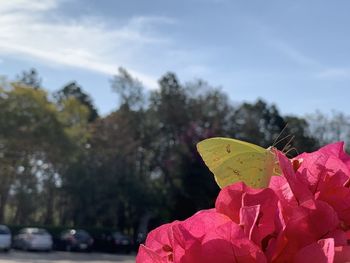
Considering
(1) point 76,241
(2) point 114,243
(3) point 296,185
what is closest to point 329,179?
(3) point 296,185

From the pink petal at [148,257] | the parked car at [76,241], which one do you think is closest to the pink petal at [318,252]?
the pink petal at [148,257]

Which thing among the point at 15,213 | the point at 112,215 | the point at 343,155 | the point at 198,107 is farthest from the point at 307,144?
the point at 343,155

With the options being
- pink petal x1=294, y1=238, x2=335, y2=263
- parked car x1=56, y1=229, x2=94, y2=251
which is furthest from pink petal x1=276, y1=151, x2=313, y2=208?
parked car x1=56, y1=229, x2=94, y2=251

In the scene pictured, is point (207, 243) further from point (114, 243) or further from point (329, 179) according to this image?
point (114, 243)

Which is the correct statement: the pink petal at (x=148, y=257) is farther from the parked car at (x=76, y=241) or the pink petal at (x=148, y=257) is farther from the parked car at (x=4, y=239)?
the parked car at (x=76, y=241)

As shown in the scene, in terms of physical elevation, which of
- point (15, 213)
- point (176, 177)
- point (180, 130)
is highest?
point (180, 130)

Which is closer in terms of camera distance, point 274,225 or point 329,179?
point 274,225

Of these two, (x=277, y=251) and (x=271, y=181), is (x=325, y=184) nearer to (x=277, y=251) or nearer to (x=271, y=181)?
(x=271, y=181)
